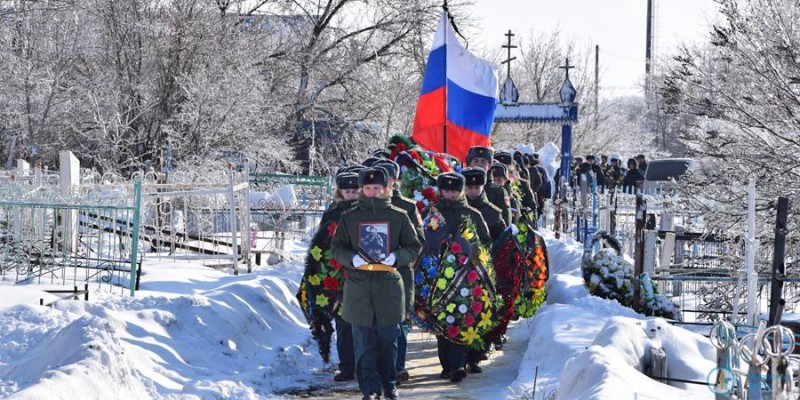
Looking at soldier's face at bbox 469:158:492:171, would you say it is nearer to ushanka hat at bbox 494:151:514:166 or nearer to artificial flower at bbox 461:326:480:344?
ushanka hat at bbox 494:151:514:166

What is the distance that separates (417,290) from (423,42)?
27.7 meters

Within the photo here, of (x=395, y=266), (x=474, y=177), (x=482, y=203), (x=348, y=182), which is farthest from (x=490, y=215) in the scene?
(x=395, y=266)

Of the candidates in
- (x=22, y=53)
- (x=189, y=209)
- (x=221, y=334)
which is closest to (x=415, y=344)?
(x=221, y=334)

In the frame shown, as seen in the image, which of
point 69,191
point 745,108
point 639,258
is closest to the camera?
point 639,258

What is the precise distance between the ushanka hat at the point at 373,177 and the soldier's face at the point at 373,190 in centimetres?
2

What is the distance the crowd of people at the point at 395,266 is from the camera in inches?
309

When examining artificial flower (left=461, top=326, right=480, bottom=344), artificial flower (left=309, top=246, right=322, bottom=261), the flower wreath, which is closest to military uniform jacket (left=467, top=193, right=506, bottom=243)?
the flower wreath

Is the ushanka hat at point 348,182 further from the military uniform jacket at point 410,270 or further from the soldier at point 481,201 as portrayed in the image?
the soldier at point 481,201

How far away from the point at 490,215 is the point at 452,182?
109cm

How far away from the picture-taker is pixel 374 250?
7789 mm

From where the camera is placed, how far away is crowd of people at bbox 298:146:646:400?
25.7 feet

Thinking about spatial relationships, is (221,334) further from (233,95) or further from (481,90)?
(233,95)

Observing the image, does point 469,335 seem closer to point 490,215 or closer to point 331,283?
point 331,283

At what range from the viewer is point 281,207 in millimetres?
20078
